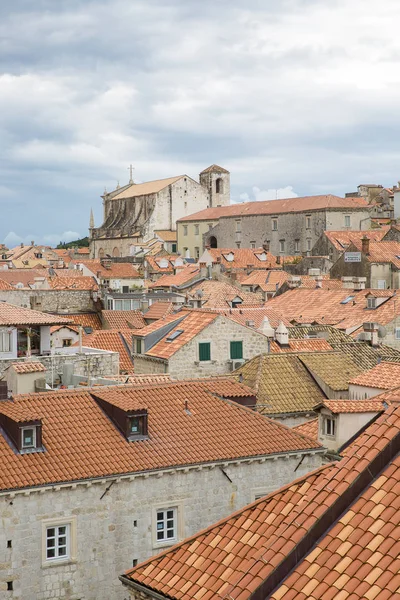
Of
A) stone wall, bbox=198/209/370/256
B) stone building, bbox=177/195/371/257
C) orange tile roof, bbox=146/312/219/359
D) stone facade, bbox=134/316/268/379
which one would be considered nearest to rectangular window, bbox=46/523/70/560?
stone facade, bbox=134/316/268/379

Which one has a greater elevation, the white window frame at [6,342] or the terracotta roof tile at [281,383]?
the white window frame at [6,342]

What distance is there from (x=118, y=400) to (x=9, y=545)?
4.22 metres

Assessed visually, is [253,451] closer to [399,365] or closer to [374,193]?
[399,365]

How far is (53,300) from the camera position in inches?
2190

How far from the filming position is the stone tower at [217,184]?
13775 cm

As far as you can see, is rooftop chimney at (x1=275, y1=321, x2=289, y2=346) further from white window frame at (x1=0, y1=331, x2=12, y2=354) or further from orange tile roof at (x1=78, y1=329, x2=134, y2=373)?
white window frame at (x1=0, y1=331, x2=12, y2=354)

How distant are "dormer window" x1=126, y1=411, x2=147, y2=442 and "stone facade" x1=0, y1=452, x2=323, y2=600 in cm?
118

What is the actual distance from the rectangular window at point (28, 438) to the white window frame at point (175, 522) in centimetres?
286

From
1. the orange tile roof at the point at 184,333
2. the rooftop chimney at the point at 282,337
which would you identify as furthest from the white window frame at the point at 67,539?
the rooftop chimney at the point at 282,337

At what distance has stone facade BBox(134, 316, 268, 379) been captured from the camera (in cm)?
3338

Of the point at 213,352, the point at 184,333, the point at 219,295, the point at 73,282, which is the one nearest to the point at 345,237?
the point at 73,282

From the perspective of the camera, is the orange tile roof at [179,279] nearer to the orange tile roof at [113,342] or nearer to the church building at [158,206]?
the orange tile roof at [113,342]

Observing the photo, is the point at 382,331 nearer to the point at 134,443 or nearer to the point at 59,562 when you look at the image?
the point at 134,443

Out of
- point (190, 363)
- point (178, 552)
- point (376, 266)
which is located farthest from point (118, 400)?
point (376, 266)
